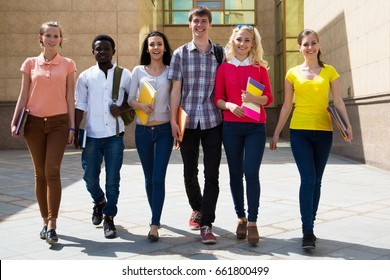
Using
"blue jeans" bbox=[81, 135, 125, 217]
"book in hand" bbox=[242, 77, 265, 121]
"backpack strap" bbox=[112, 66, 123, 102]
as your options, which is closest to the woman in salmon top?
"blue jeans" bbox=[81, 135, 125, 217]

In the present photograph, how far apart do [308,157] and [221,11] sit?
23018mm

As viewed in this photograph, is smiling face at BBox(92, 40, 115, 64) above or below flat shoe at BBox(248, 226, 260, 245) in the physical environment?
above

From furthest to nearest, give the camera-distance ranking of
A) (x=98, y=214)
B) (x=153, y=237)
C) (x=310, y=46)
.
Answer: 1. (x=98, y=214)
2. (x=153, y=237)
3. (x=310, y=46)

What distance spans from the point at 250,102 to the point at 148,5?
57.1ft

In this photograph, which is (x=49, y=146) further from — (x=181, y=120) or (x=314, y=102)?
(x=314, y=102)

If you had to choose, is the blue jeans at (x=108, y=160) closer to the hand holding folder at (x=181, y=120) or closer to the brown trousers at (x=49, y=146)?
the brown trousers at (x=49, y=146)

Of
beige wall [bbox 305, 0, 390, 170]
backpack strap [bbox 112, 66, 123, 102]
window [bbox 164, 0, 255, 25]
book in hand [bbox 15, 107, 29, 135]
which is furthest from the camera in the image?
window [bbox 164, 0, 255, 25]

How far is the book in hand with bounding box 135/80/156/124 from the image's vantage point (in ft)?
17.1

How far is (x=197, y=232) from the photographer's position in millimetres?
5633

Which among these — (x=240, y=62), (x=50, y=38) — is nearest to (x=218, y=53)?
(x=240, y=62)

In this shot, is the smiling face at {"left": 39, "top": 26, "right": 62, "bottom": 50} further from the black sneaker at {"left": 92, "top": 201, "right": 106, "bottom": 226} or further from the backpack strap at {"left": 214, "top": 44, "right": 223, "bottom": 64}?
the black sneaker at {"left": 92, "top": 201, "right": 106, "bottom": 226}

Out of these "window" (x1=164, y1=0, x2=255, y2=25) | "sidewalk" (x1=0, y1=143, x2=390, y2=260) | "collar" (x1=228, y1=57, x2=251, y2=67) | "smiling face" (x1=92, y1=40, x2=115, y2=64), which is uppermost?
"window" (x1=164, y1=0, x2=255, y2=25)

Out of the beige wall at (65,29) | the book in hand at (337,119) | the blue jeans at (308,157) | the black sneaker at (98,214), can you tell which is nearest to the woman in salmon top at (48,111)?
the black sneaker at (98,214)

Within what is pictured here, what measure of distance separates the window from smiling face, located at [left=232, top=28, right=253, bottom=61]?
876 inches
